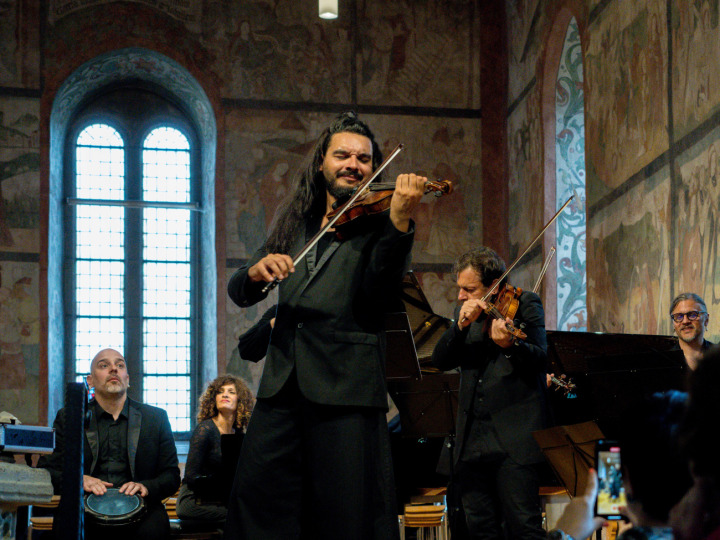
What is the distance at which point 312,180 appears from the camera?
349cm

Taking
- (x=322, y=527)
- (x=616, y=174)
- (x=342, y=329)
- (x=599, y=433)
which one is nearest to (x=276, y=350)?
(x=342, y=329)

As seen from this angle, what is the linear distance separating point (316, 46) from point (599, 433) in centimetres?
733

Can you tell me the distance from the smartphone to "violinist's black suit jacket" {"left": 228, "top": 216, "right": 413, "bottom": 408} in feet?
3.45

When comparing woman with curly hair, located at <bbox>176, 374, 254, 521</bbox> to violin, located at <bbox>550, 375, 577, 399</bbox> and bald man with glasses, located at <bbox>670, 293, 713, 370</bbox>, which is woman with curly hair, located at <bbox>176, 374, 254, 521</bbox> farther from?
bald man with glasses, located at <bbox>670, 293, 713, 370</bbox>

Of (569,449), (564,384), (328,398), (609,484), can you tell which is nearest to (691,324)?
(564,384)

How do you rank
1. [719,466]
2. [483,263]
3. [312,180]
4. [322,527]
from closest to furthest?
[719,466] < [322,527] < [312,180] < [483,263]

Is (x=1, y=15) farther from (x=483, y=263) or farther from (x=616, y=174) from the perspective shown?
(x=483, y=263)

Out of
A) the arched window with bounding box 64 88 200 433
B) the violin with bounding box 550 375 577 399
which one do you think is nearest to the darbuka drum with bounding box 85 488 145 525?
the violin with bounding box 550 375 577 399

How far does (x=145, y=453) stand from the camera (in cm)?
609

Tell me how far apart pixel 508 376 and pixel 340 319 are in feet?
6.52

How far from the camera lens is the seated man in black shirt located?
5895mm

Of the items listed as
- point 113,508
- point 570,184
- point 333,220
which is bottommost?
point 113,508

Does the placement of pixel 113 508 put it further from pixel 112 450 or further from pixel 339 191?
pixel 339 191

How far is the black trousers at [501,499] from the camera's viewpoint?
454cm
